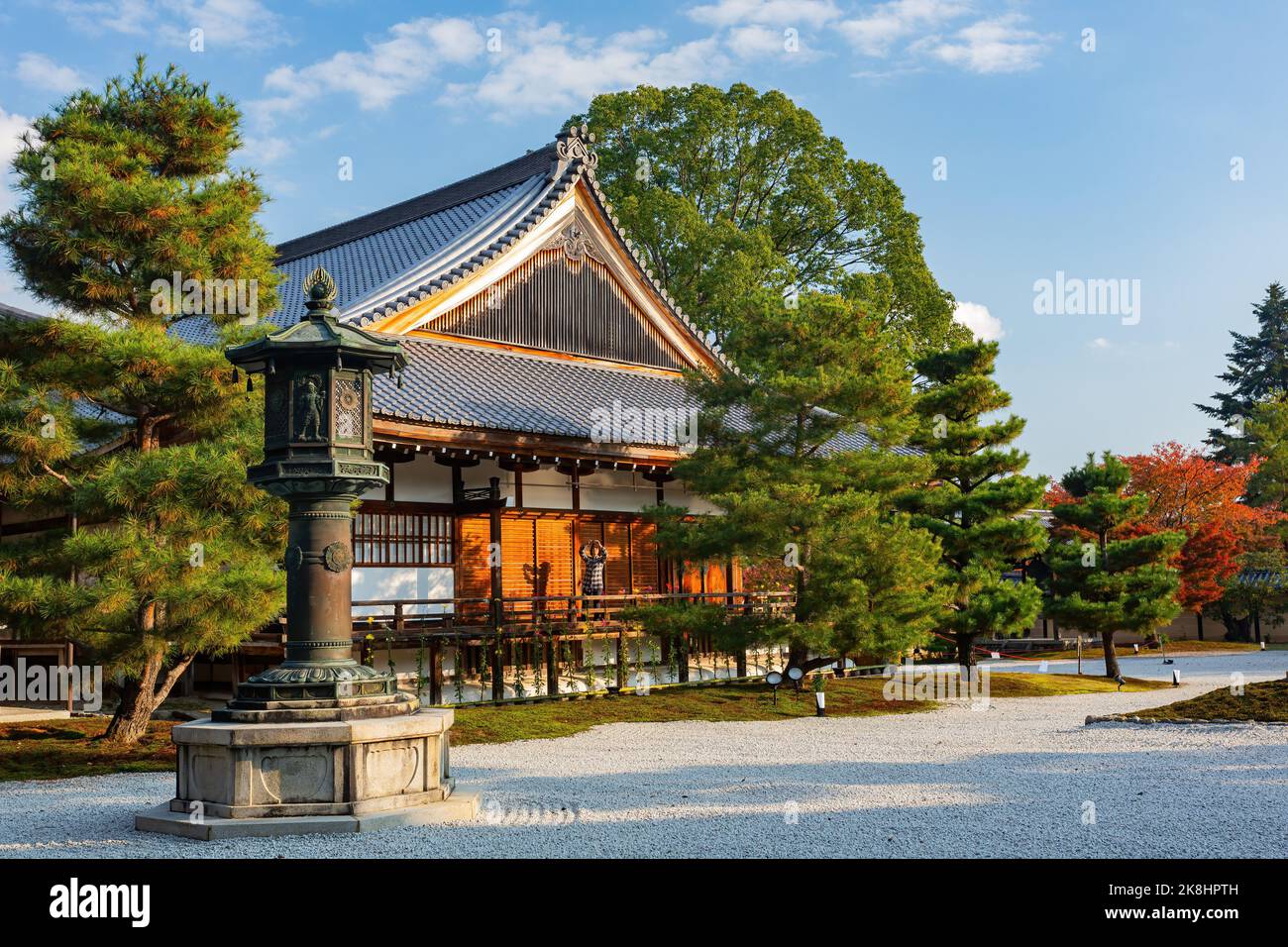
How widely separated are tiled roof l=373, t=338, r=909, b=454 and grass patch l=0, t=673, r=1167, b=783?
4008mm

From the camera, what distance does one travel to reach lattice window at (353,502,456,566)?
55.4 feet

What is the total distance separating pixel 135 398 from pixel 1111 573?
18855mm

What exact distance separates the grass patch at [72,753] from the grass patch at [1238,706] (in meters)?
11.3

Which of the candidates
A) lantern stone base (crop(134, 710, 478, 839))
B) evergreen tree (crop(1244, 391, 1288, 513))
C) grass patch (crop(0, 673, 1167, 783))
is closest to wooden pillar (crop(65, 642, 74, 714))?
grass patch (crop(0, 673, 1167, 783))

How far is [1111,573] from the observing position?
23484 mm

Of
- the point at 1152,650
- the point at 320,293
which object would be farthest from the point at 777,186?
the point at 320,293

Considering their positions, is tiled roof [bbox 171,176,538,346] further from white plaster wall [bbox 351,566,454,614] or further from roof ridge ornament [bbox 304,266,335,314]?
roof ridge ornament [bbox 304,266,335,314]

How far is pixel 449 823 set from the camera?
321 inches

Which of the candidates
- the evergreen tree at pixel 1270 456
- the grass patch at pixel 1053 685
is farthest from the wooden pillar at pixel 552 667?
the evergreen tree at pixel 1270 456

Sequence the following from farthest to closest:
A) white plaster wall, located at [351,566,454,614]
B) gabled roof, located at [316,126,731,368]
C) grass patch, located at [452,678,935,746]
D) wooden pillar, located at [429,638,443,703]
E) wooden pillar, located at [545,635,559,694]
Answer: gabled roof, located at [316,126,731,368] < wooden pillar, located at [545,635,559,694] < white plaster wall, located at [351,566,454,614] < wooden pillar, located at [429,638,443,703] < grass patch, located at [452,678,935,746]

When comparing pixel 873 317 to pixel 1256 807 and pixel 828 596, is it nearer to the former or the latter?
pixel 828 596

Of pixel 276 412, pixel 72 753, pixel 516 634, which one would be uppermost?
pixel 276 412

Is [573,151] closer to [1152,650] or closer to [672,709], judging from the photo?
[672,709]

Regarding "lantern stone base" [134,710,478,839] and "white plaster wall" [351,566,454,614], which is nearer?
"lantern stone base" [134,710,478,839]
